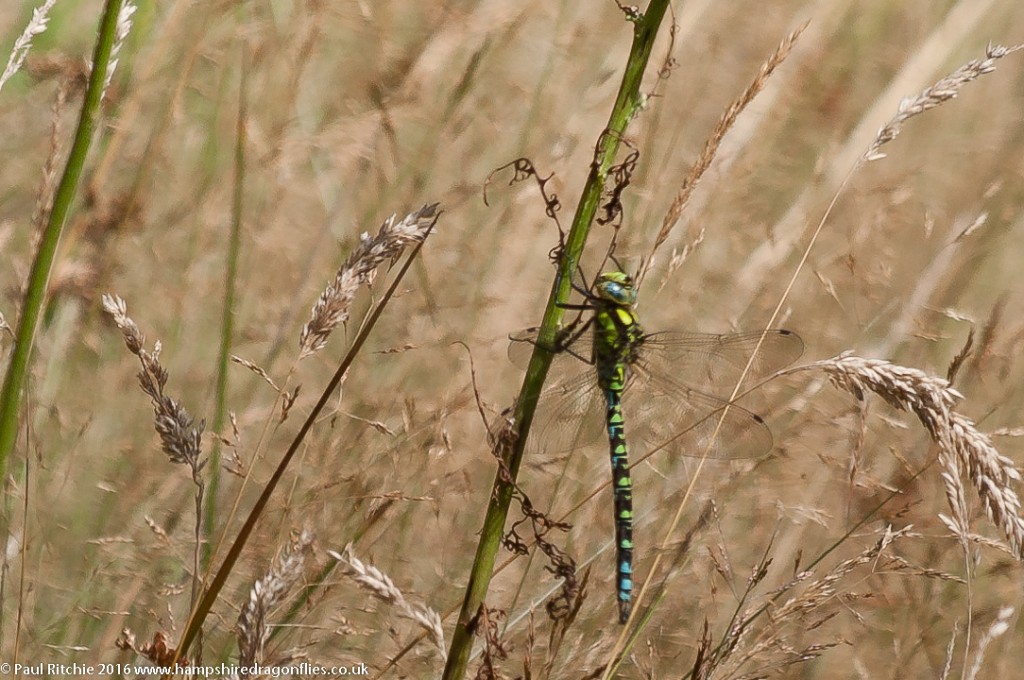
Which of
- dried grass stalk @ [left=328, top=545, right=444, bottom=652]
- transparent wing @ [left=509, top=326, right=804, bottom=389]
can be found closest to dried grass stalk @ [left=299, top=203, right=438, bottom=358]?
dried grass stalk @ [left=328, top=545, right=444, bottom=652]

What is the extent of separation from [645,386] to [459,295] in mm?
878

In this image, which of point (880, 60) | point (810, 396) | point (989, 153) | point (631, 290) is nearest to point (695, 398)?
point (631, 290)

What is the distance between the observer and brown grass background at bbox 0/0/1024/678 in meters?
2.21

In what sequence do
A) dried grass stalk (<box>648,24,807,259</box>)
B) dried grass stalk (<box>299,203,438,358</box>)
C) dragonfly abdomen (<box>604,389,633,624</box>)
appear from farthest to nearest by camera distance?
dragonfly abdomen (<box>604,389,633,624</box>) → dried grass stalk (<box>648,24,807,259</box>) → dried grass stalk (<box>299,203,438,358</box>)

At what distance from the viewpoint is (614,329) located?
6.37 feet

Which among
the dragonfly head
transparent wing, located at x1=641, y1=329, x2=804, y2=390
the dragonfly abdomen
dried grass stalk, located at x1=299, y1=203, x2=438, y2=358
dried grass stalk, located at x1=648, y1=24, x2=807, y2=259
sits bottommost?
the dragonfly abdomen

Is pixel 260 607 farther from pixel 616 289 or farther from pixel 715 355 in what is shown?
pixel 715 355

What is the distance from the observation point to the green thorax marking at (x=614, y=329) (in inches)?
75.4

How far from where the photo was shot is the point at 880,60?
150 inches

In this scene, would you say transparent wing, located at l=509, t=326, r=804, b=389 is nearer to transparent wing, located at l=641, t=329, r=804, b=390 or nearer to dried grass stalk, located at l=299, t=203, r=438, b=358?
transparent wing, located at l=641, t=329, r=804, b=390

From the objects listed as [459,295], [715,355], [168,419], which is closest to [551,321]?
[168,419]

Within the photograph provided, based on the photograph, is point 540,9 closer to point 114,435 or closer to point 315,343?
point 114,435

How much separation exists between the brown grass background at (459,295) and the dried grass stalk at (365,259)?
633mm

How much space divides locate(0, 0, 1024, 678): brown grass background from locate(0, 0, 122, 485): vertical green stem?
82cm
